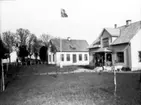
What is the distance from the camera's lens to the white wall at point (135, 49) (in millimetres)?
21750

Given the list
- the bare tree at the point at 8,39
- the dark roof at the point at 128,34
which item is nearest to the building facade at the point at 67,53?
the dark roof at the point at 128,34

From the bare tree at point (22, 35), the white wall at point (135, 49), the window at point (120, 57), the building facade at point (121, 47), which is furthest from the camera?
the bare tree at point (22, 35)

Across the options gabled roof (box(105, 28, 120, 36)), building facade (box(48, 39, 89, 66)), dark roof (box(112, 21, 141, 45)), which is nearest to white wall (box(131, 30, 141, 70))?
dark roof (box(112, 21, 141, 45))

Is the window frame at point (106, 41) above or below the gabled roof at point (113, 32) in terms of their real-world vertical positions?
below

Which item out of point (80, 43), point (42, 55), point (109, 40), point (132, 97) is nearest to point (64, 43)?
point (80, 43)

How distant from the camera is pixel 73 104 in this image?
23.1 feet

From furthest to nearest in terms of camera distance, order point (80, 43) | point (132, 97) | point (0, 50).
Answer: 1. point (80, 43)
2. point (0, 50)
3. point (132, 97)

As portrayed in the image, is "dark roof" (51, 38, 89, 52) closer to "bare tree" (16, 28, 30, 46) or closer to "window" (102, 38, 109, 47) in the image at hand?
"window" (102, 38, 109, 47)

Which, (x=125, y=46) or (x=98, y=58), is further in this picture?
(x=98, y=58)

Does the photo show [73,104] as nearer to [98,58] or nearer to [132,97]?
[132,97]

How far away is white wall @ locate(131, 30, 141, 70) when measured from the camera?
21.8 m

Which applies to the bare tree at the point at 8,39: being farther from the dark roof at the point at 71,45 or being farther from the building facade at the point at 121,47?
the building facade at the point at 121,47

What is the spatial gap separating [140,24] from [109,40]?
5203mm

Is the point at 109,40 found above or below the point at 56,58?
above
